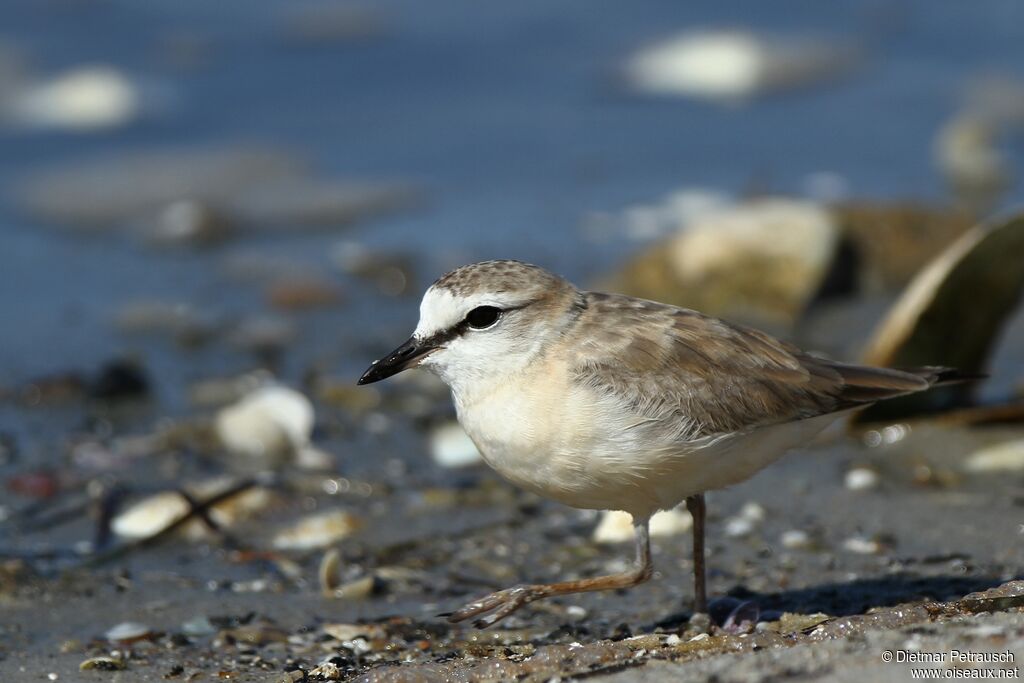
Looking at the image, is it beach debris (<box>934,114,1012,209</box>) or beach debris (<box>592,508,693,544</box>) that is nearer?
beach debris (<box>592,508,693,544</box>)

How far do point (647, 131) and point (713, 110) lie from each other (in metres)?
0.75

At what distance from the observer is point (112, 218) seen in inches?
450

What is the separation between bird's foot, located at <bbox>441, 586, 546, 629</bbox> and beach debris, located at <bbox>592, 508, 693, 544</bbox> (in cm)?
129

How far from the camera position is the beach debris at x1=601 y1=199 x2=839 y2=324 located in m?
9.22

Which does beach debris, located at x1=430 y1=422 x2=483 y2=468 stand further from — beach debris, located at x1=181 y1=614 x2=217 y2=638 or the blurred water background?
beach debris, located at x1=181 y1=614 x2=217 y2=638

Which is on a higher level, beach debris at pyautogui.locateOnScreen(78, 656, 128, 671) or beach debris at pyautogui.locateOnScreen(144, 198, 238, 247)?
beach debris at pyautogui.locateOnScreen(144, 198, 238, 247)

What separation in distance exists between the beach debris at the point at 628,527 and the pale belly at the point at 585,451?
125 cm

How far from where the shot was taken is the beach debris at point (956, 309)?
677cm

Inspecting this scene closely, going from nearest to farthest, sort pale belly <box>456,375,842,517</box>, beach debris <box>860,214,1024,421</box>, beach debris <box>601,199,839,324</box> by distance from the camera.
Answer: pale belly <box>456,375,842,517</box> → beach debris <box>860,214,1024,421</box> → beach debris <box>601,199,839,324</box>

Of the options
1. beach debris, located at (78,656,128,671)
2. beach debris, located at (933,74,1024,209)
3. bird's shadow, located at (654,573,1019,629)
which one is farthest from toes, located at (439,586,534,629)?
beach debris, located at (933,74,1024,209)

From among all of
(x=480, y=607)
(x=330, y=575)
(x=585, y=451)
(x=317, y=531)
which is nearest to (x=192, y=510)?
(x=317, y=531)

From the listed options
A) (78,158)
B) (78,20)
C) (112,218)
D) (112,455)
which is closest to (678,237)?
(112,455)

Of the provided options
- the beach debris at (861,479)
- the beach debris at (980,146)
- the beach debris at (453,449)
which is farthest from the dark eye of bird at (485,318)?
the beach debris at (980,146)

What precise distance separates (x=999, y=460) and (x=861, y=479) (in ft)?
2.10
